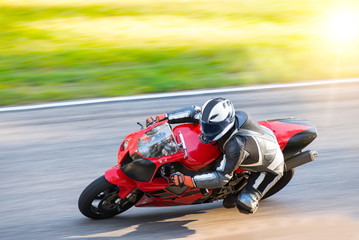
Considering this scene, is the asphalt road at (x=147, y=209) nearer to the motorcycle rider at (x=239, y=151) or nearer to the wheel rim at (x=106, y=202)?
the wheel rim at (x=106, y=202)

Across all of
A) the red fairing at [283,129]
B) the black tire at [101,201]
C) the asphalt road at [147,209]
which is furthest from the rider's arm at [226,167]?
the black tire at [101,201]

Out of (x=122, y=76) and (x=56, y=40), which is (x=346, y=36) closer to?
(x=122, y=76)

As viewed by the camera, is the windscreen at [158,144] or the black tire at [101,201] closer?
the windscreen at [158,144]

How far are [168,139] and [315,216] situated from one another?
6.51ft

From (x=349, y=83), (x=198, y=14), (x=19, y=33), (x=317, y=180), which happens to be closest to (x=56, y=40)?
(x=19, y=33)

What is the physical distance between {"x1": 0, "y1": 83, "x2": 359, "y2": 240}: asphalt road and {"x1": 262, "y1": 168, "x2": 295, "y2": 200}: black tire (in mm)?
195

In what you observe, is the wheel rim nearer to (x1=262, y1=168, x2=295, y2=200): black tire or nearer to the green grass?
(x1=262, y1=168, x2=295, y2=200): black tire

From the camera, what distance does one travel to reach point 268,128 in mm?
5074

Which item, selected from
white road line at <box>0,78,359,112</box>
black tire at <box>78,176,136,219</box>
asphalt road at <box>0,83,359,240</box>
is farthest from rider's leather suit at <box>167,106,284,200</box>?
white road line at <box>0,78,359,112</box>

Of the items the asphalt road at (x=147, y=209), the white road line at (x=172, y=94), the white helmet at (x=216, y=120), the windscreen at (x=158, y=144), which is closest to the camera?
the white helmet at (x=216, y=120)

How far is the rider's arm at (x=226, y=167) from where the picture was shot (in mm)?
4449

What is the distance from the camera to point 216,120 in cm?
429

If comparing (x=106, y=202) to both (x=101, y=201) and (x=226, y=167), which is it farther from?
(x=226, y=167)

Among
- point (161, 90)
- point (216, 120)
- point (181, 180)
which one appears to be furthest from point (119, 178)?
point (161, 90)
